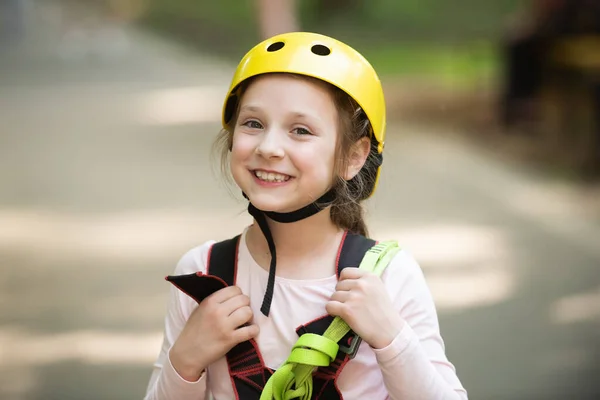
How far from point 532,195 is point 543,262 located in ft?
3.44

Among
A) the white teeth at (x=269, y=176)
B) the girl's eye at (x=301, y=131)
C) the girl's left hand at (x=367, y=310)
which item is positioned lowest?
the girl's left hand at (x=367, y=310)

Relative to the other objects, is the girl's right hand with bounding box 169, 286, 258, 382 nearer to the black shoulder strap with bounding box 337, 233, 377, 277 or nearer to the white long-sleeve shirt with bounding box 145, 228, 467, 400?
the white long-sleeve shirt with bounding box 145, 228, 467, 400

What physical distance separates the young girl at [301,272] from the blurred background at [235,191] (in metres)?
2.07

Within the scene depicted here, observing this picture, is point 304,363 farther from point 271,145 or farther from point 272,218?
point 271,145

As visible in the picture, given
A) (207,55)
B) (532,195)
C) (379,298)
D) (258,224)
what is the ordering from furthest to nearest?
(207,55), (532,195), (258,224), (379,298)

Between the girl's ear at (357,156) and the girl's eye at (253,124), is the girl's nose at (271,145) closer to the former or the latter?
the girl's eye at (253,124)

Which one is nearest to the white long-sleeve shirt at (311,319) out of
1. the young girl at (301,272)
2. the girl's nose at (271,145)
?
the young girl at (301,272)

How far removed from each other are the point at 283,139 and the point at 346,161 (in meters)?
0.21

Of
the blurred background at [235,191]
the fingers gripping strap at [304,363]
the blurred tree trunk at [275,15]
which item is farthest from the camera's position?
Result: the blurred tree trunk at [275,15]

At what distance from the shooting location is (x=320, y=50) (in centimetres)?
210

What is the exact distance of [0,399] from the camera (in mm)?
3928

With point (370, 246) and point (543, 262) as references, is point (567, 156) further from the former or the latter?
point (370, 246)

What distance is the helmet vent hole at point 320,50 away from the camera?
6.85ft

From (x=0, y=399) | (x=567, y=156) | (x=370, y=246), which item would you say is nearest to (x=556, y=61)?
(x=567, y=156)
